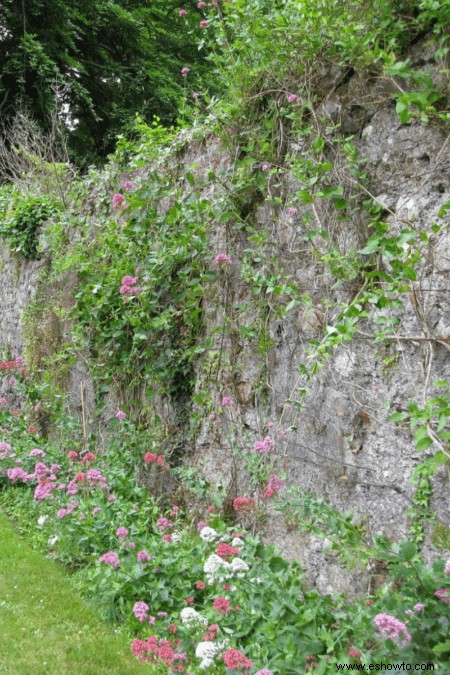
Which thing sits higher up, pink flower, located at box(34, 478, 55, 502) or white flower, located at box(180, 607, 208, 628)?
pink flower, located at box(34, 478, 55, 502)

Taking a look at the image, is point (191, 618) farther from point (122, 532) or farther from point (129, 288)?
point (129, 288)

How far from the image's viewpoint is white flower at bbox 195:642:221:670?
2.71 meters

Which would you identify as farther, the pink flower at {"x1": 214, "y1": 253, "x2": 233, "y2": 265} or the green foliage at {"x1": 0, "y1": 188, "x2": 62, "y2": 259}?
the green foliage at {"x1": 0, "y1": 188, "x2": 62, "y2": 259}

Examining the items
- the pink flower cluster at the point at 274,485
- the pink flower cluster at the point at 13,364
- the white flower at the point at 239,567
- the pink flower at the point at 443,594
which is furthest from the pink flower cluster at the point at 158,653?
the pink flower cluster at the point at 13,364

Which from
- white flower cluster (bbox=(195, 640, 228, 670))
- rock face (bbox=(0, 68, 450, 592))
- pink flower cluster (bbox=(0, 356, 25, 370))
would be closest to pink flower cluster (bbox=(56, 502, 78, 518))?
rock face (bbox=(0, 68, 450, 592))

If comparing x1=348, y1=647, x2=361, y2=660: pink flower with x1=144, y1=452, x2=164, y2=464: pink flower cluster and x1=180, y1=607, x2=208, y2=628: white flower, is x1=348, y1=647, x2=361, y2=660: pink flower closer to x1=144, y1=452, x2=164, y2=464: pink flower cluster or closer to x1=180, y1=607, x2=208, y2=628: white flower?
x1=180, y1=607, x2=208, y2=628: white flower

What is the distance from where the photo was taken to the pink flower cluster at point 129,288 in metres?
4.61

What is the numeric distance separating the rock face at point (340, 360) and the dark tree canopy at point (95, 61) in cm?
936

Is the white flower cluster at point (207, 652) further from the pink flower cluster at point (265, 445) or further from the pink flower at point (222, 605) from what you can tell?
the pink flower cluster at point (265, 445)

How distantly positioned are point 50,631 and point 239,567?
1.23m

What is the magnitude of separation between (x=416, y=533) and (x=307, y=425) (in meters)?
0.90

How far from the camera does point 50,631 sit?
3406mm

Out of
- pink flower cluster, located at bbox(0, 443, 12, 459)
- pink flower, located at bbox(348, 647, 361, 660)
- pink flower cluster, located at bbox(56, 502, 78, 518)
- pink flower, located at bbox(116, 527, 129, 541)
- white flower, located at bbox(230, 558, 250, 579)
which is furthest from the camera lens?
pink flower cluster, located at bbox(0, 443, 12, 459)

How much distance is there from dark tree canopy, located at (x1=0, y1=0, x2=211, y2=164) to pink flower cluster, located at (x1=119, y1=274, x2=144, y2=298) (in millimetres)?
8464
